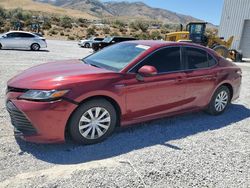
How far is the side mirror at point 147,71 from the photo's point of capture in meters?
4.43

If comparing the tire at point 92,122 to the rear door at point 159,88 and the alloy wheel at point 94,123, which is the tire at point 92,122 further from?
the rear door at point 159,88

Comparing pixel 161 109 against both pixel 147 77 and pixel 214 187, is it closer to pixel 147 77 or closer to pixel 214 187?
pixel 147 77

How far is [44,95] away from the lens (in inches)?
149

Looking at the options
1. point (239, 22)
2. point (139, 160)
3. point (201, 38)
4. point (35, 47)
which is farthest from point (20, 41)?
point (139, 160)

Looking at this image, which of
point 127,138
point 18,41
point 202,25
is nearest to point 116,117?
point 127,138

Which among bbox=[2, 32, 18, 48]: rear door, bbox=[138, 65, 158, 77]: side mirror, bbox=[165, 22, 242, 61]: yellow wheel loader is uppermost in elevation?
bbox=[165, 22, 242, 61]: yellow wheel loader

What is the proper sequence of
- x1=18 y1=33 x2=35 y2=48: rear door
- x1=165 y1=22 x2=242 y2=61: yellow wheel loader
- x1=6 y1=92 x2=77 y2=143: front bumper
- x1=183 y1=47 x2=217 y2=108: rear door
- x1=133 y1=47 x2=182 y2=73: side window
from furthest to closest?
x1=18 y1=33 x2=35 y2=48: rear door → x1=165 y1=22 x2=242 y2=61: yellow wheel loader → x1=183 y1=47 x2=217 y2=108: rear door → x1=133 y1=47 x2=182 y2=73: side window → x1=6 y1=92 x2=77 y2=143: front bumper

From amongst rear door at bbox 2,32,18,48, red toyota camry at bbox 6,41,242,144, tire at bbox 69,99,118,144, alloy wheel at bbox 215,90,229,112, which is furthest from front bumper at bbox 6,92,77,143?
rear door at bbox 2,32,18,48

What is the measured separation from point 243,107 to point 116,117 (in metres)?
3.92

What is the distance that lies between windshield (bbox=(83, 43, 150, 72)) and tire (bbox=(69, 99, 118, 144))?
2.33 ft

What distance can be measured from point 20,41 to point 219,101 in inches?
672

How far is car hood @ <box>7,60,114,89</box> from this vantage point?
3912 millimetres

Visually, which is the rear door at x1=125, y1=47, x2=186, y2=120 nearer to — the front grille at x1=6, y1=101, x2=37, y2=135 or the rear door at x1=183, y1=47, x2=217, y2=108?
the rear door at x1=183, y1=47, x2=217, y2=108

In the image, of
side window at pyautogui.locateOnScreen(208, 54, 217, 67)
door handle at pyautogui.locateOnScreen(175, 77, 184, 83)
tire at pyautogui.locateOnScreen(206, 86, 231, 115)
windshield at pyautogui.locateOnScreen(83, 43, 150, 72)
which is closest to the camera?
windshield at pyautogui.locateOnScreen(83, 43, 150, 72)
